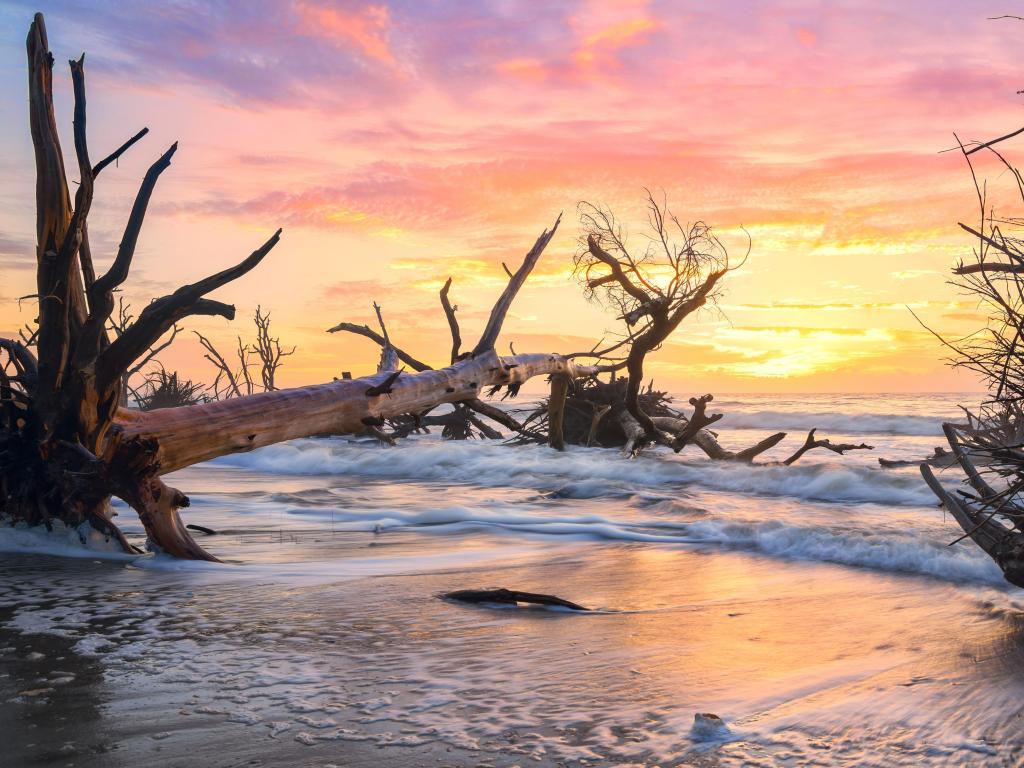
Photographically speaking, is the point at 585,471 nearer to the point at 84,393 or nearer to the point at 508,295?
the point at 508,295

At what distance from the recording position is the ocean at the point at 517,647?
252cm

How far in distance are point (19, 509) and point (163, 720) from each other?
3.86 metres

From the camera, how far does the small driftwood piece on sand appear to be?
14.3 feet

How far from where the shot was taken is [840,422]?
35.8 m

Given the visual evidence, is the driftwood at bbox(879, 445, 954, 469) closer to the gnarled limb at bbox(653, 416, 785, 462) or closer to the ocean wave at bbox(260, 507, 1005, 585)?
the gnarled limb at bbox(653, 416, 785, 462)

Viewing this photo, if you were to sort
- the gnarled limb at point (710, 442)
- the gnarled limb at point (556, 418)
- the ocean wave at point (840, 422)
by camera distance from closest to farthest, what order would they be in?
the gnarled limb at point (710, 442) < the gnarled limb at point (556, 418) < the ocean wave at point (840, 422)

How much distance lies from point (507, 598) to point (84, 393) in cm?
321

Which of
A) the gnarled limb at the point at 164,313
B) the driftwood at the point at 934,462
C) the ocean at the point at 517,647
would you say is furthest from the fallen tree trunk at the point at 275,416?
the driftwood at the point at 934,462

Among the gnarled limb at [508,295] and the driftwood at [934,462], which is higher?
the gnarled limb at [508,295]

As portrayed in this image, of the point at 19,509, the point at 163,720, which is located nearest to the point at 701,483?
the point at 19,509

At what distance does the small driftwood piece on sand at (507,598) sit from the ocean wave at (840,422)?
27.7 metres

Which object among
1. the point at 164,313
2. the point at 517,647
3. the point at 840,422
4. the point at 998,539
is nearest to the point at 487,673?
the point at 517,647

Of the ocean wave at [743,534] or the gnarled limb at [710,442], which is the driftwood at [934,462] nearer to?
the gnarled limb at [710,442]

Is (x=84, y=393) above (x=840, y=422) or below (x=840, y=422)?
above
